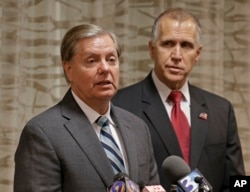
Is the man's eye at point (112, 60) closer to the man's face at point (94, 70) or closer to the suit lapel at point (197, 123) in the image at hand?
the man's face at point (94, 70)

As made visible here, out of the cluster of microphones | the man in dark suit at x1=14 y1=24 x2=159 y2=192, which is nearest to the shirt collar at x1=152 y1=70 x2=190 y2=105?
the man in dark suit at x1=14 y1=24 x2=159 y2=192

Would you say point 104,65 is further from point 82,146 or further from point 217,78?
point 217,78

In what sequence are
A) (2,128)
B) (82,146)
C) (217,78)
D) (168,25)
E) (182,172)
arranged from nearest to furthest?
(182,172), (82,146), (168,25), (2,128), (217,78)

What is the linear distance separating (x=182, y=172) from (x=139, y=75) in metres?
1.73

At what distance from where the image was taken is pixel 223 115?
8.48 feet

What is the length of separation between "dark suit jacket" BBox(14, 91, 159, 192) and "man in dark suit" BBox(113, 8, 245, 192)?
0.45 metres

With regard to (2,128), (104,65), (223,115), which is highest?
(104,65)

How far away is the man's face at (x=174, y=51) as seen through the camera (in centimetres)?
247

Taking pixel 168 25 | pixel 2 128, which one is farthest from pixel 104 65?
pixel 2 128

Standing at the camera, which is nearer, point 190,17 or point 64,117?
point 64,117

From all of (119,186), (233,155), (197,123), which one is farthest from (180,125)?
(119,186)

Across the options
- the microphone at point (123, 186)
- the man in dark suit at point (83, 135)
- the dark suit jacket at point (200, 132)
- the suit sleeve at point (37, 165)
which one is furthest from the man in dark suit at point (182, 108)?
the microphone at point (123, 186)

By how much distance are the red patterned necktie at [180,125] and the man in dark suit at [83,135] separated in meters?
0.35

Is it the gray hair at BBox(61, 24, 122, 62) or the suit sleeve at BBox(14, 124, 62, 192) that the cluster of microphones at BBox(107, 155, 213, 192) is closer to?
the suit sleeve at BBox(14, 124, 62, 192)
